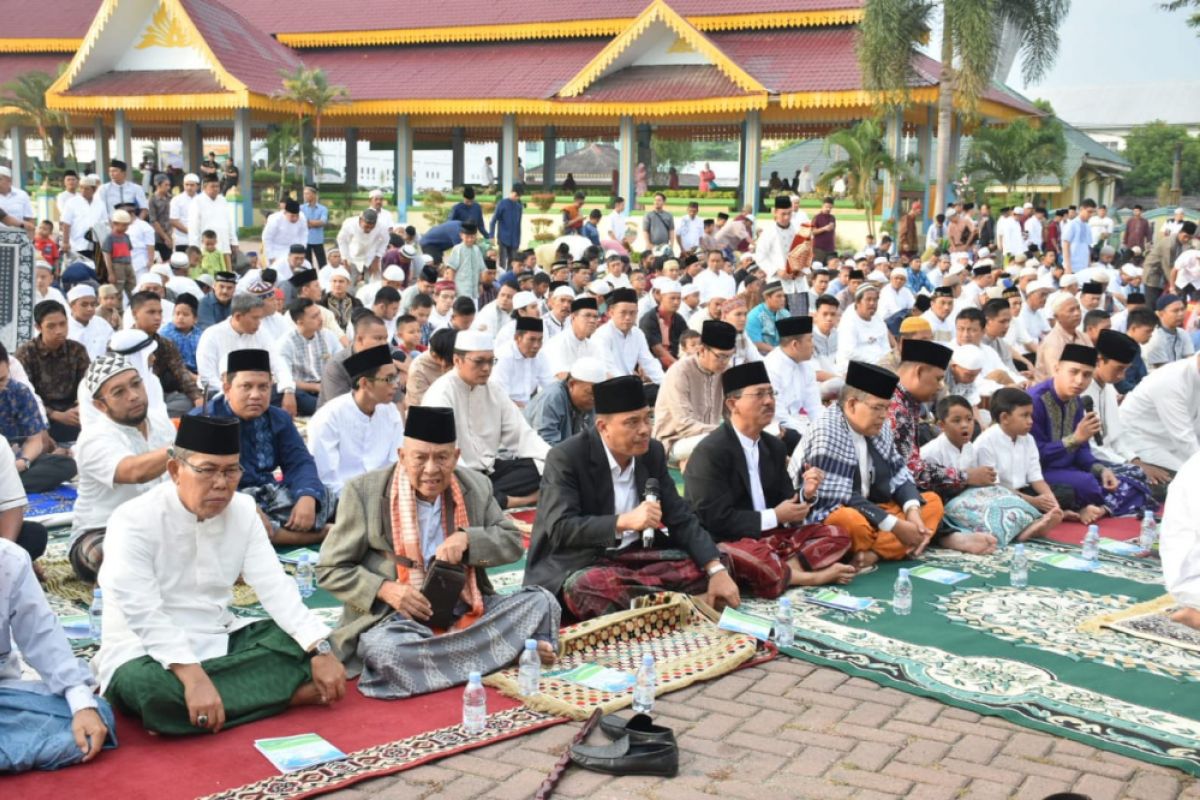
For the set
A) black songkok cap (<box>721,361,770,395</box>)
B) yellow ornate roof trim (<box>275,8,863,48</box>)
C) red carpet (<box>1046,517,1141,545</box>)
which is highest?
yellow ornate roof trim (<box>275,8,863,48</box>)

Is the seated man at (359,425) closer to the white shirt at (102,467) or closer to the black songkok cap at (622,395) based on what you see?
the white shirt at (102,467)

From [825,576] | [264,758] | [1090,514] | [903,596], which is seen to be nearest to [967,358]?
[1090,514]

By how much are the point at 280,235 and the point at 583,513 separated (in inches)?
419

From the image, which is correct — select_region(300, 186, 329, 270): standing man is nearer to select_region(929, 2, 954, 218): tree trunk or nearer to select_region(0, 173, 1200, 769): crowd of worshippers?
select_region(0, 173, 1200, 769): crowd of worshippers

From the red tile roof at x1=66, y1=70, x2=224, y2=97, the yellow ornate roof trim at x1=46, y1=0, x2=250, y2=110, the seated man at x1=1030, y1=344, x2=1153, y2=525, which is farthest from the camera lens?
the red tile roof at x1=66, y1=70, x2=224, y2=97

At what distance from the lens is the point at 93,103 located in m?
21.6

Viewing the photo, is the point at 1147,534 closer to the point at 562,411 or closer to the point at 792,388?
the point at 792,388

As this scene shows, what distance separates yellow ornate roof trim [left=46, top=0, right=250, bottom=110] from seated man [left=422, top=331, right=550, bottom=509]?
15.4 m

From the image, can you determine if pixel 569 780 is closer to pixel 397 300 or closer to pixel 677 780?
pixel 677 780

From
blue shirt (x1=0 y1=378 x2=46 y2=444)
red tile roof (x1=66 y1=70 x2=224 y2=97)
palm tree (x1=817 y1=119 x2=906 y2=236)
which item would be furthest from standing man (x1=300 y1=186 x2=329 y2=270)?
blue shirt (x1=0 y1=378 x2=46 y2=444)

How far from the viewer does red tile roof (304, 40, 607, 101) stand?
22312 mm

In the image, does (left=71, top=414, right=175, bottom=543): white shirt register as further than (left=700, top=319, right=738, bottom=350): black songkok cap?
No

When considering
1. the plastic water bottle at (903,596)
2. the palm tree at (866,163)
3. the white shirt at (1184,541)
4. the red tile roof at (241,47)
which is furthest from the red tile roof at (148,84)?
the white shirt at (1184,541)

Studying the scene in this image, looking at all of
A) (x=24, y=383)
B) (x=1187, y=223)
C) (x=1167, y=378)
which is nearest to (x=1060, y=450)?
(x=1167, y=378)
